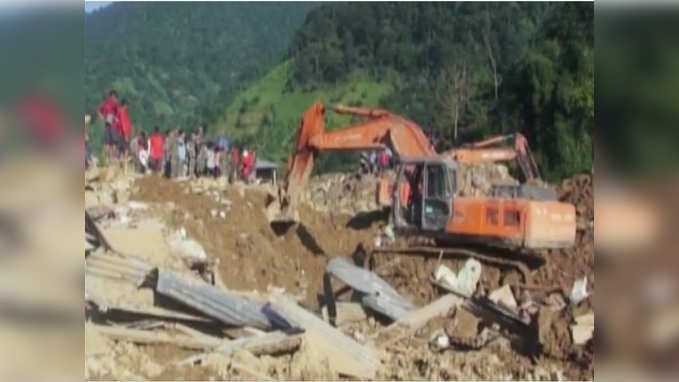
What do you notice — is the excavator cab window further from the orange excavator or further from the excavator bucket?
the excavator bucket

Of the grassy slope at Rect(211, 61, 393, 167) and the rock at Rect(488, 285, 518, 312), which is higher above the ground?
the grassy slope at Rect(211, 61, 393, 167)

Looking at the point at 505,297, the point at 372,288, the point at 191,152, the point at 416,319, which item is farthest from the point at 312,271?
the point at 505,297

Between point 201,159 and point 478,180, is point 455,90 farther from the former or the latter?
point 201,159

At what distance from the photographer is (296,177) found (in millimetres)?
5812

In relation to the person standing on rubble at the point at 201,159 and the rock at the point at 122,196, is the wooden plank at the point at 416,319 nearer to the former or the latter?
the person standing on rubble at the point at 201,159

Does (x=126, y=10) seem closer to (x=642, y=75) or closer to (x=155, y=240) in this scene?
(x=155, y=240)

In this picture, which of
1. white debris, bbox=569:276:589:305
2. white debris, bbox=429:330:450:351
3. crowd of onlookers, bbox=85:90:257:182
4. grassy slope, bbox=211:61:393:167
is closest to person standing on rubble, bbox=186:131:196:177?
crowd of onlookers, bbox=85:90:257:182

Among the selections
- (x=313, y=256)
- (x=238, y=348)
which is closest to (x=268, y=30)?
(x=313, y=256)

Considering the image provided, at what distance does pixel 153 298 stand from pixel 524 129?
5.53 feet

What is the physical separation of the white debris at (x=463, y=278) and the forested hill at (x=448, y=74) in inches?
20.0

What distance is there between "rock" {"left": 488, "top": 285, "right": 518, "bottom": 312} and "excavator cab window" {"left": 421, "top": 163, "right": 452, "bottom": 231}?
1.15 ft

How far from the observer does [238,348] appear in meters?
5.78

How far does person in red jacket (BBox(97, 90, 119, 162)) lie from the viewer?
559 centimetres

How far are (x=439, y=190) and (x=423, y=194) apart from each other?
68 millimetres
